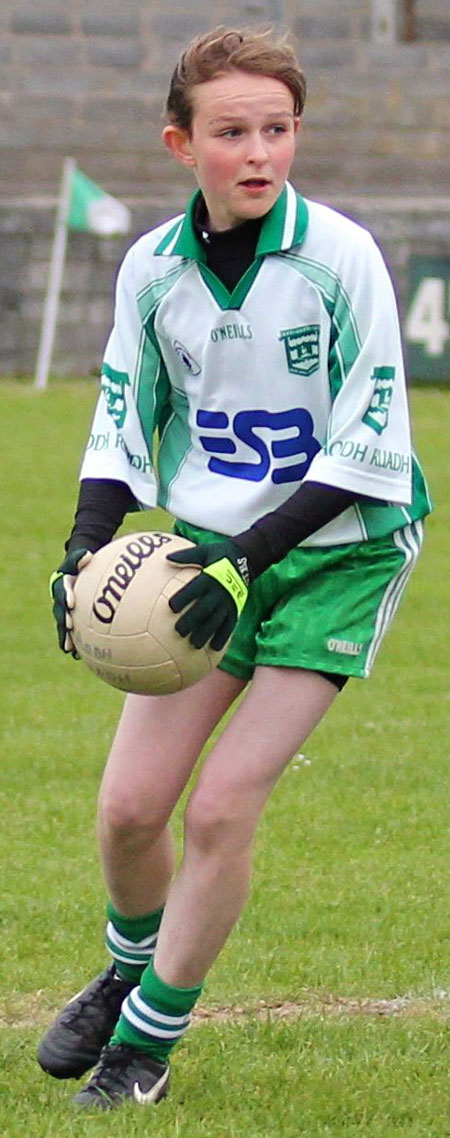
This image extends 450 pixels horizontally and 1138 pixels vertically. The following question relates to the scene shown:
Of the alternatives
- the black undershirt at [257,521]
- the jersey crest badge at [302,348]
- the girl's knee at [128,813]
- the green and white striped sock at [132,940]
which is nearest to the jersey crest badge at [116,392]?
the black undershirt at [257,521]

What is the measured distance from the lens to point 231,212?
4152mm

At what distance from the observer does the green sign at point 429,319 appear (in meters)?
20.0

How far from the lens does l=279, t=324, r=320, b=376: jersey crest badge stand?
4.12m

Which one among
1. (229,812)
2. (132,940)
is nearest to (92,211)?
(132,940)

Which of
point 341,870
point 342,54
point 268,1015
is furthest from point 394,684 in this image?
point 342,54

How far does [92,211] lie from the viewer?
19.7 metres

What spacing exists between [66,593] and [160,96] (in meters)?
18.7

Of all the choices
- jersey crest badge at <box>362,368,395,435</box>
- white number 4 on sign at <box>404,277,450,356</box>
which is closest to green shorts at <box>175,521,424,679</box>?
jersey crest badge at <box>362,368,395,435</box>

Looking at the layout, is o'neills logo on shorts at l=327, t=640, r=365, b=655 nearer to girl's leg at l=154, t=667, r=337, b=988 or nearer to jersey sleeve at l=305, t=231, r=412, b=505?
girl's leg at l=154, t=667, r=337, b=988

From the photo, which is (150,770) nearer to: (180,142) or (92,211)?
(180,142)

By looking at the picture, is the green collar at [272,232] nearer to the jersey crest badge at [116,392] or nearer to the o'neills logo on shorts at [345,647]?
the jersey crest badge at [116,392]

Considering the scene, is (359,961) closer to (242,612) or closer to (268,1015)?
(268,1015)

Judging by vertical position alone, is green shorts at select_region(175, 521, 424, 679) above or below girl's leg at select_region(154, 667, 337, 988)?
above

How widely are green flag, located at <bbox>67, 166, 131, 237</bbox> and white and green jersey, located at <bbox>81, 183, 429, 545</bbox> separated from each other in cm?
1557
